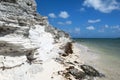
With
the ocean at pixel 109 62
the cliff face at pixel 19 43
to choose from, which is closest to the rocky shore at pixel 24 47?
the cliff face at pixel 19 43

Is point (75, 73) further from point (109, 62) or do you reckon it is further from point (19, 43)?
point (109, 62)

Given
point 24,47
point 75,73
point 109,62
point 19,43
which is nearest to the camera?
point 19,43

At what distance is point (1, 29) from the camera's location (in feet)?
28.8

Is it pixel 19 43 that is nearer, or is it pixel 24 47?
pixel 19 43

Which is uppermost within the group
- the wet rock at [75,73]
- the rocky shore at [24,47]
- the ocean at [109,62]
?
the rocky shore at [24,47]

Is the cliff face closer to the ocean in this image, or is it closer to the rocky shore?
the rocky shore

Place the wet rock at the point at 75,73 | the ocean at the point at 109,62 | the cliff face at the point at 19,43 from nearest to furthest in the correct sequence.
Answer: the cliff face at the point at 19,43 < the wet rock at the point at 75,73 < the ocean at the point at 109,62

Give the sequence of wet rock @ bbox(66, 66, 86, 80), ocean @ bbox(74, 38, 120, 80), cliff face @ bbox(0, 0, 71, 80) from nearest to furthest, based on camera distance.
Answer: cliff face @ bbox(0, 0, 71, 80), wet rock @ bbox(66, 66, 86, 80), ocean @ bbox(74, 38, 120, 80)

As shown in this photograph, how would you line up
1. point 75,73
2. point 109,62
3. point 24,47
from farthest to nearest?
point 109,62 < point 75,73 < point 24,47

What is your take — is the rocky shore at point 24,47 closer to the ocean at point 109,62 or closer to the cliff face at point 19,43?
the cliff face at point 19,43

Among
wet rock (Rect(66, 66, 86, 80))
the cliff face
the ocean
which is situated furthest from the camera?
the ocean

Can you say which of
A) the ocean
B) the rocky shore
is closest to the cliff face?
the rocky shore

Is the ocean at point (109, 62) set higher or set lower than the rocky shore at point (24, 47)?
lower

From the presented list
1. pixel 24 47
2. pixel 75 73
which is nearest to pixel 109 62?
pixel 75 73
